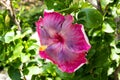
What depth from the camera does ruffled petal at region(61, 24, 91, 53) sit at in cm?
120

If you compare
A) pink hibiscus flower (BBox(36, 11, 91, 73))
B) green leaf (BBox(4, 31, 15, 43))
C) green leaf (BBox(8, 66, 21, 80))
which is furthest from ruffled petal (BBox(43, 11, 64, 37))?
green leaf (BBox(8, 66, 21, 80))

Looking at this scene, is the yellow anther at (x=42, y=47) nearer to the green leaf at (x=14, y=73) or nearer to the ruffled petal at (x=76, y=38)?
the ruffled petal at (x=76, y=38)

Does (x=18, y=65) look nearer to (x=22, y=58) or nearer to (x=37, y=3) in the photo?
(x=22, y=58)

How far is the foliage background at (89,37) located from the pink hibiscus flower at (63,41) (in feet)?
0.23

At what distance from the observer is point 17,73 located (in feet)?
5.65

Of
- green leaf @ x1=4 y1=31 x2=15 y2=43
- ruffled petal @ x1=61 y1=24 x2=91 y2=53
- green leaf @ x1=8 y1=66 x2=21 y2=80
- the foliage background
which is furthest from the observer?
green leaf @ x1=8 y1=66 x2=21 y2=80

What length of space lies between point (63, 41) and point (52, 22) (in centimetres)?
7

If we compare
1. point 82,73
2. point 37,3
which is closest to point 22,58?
point 82,73

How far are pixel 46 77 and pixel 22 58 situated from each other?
15cm

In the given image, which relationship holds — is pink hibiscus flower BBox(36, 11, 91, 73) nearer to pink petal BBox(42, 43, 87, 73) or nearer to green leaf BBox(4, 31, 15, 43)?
pink petal BBox(42, 43, 87, 73)

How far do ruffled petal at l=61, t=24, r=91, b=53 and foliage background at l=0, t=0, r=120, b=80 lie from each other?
88mm

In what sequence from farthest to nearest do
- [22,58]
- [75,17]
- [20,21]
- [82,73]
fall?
[20,21]
[22,58]
[82,73]
[75,17]

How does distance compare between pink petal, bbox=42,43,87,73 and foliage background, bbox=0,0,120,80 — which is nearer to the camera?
pink petal, bbox=42,43,87,73

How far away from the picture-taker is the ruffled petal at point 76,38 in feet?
3.93
